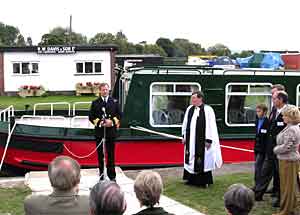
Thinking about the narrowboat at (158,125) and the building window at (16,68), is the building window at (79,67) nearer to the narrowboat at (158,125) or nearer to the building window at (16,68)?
the building window at (16,68)

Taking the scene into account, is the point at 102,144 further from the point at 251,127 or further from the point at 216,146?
the point at 251,127

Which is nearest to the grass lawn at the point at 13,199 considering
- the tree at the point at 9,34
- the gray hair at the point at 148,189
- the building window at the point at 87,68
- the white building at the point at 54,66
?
the gray hair at the point at 148,189

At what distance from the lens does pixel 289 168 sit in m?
6.79

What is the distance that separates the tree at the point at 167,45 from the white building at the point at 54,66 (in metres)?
50.7

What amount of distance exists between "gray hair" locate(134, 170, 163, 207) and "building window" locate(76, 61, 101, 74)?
31915mm

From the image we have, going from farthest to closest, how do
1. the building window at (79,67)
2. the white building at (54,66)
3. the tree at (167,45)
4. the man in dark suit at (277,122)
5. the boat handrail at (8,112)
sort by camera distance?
the tree at (167,45) → the building window at (79,67) → the white building at (54,66) → the boat handrail at (8,112) → the man in dark suit at (277,122)

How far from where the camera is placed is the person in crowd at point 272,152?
282 inches

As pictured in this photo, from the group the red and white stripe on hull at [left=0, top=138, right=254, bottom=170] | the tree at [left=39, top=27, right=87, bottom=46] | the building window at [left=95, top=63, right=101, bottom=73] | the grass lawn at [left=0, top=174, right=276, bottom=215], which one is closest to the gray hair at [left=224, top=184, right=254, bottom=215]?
the grass lawn at [left=0, top=174, right=276, bottom=215]

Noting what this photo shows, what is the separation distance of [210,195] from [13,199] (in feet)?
10.2

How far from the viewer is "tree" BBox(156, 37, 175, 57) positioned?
8744 centimetres

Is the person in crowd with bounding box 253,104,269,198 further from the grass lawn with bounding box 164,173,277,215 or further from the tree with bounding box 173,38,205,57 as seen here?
the tree with bounding box 173,38,205,57

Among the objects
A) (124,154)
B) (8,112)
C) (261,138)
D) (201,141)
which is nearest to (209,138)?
→ (201,141)

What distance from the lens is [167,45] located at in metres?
89.8

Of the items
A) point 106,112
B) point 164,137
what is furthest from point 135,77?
point 106,112
